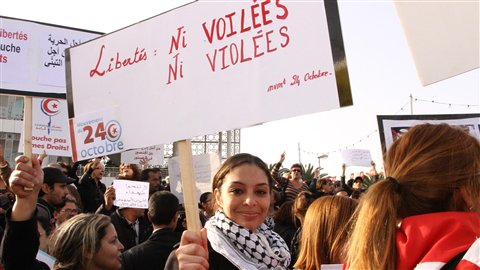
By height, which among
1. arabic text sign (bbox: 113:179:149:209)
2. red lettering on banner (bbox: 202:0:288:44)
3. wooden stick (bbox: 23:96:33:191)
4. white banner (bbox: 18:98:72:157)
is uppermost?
white banner (bbox: 18:98:72:157)

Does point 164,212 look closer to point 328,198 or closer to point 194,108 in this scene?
point 328,198

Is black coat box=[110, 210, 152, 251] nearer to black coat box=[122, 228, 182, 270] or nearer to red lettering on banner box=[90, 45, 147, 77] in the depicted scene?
black coat box=[122, 228, 182, 270]

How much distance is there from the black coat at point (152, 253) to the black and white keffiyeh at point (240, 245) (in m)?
1.25

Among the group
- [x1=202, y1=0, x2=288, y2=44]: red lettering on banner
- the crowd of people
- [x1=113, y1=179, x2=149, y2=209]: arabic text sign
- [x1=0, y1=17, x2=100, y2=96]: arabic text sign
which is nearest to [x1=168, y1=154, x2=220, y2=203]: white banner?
[x1=113, y1=179, x2=149, y2=209]: arabic text sign

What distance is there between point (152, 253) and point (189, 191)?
189 cm

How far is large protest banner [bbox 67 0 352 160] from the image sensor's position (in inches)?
83.2

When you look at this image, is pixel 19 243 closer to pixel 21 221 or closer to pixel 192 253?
pixel 21 221

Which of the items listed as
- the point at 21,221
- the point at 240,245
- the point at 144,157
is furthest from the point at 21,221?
the point at 144,157

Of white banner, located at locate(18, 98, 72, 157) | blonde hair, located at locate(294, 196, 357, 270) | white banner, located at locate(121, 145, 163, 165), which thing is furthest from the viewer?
white banner, located at locate(121, 145, 163, 165)

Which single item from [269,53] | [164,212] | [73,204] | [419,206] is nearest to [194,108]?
[269,53]

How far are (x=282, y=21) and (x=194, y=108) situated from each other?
0.55m

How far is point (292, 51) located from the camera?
85.4 inches

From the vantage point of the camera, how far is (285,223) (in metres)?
5.19

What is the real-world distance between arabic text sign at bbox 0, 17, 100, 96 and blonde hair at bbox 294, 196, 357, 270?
194 cm
